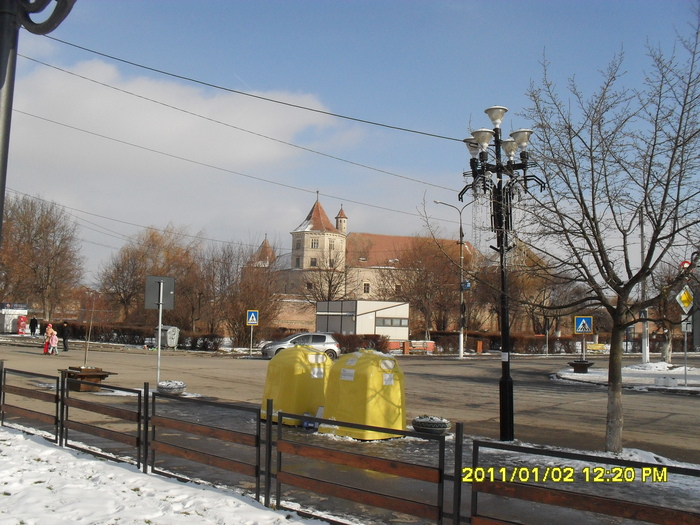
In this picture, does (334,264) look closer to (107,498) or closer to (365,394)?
(365,394)

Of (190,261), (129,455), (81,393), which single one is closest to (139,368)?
(81,393)

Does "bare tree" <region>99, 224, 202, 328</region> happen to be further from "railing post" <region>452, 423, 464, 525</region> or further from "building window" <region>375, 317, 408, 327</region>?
"railing post" <region>452, 423, 464, 525</region>

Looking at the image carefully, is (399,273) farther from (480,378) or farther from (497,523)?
(497,523)

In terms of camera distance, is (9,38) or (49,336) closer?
(9,38)

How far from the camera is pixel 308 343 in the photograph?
35.9 meters

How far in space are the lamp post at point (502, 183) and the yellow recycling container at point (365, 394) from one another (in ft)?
6.06

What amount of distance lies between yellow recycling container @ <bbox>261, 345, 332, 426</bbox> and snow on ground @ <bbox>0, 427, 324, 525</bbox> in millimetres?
4527

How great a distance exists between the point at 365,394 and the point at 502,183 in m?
4.44

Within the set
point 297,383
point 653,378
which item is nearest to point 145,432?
point 297,383

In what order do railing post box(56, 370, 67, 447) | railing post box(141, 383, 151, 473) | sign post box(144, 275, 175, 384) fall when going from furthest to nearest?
sign post box(144, 275, 175, 384), railing post box(56, 370, 67, 447), railing post box(141, 383, 151, 473)

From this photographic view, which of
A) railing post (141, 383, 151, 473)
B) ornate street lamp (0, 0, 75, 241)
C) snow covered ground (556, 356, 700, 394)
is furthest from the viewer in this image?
snow covered ground (556, 356, 700, 394)

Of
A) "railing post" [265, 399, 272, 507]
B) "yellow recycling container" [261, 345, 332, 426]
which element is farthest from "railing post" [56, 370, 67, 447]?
"railing post" [265, 399, 272, 507]

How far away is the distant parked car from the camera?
3528 cm

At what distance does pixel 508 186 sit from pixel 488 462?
181 inches
